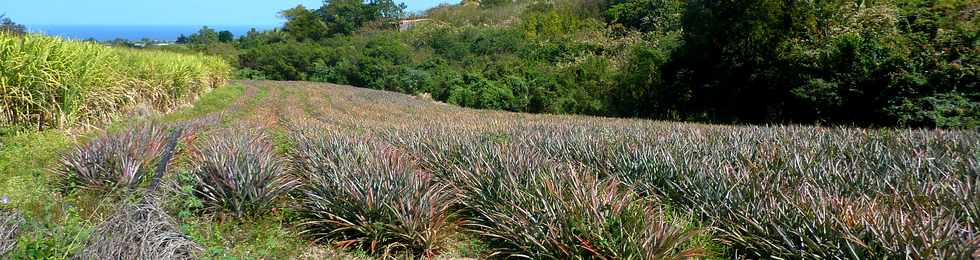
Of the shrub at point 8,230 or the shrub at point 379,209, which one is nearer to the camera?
the shrub at point 8,230

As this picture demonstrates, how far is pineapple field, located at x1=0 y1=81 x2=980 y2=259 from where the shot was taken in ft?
12.1

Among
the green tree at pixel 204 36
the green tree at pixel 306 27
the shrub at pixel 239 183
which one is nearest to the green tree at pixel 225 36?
the green tree at pixel 204 36

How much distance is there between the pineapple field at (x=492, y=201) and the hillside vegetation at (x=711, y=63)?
8.82m

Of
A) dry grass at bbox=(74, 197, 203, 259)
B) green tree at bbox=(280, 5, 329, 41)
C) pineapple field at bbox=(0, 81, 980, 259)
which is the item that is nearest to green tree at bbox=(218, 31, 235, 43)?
green tree at bbox=(280, 5, 329, 41)

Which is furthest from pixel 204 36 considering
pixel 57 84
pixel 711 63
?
pixel 57 84

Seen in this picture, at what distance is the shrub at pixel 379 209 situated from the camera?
460 cm

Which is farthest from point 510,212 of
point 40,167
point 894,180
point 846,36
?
point 846,36

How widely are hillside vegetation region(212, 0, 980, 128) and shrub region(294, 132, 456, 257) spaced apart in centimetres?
1289

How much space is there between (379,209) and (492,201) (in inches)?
36.1

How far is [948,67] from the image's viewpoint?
13.7 m

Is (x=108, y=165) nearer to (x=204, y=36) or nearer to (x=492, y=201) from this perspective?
(x=492, y=201)

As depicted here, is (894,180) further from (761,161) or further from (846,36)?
(846,36)

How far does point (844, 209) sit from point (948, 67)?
12845mm

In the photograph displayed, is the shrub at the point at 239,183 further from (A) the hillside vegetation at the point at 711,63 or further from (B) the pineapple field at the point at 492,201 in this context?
(A) the hillside vegetation at the point at 711,63
